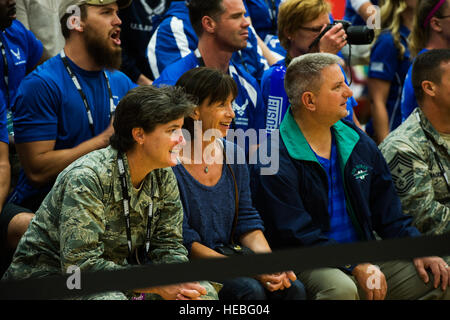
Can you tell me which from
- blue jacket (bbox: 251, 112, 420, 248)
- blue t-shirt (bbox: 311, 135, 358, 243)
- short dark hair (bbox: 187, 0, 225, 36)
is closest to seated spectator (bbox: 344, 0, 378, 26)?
short dark hair (bbox: 187, 0, 225, 36)

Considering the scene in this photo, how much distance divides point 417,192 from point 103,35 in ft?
6.09

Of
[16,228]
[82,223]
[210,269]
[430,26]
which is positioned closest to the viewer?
[210,269]

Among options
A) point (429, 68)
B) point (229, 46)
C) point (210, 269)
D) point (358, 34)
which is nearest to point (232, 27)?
point (229, 46)

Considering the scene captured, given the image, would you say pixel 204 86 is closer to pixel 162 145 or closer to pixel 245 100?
pixel 162 145

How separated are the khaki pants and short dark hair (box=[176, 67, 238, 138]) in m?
0.88

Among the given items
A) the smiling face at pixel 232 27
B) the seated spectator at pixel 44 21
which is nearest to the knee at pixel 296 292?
the smiling face at pixel 232 27

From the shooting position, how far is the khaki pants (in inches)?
122

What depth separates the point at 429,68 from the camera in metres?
3.94

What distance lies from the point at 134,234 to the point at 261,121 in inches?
59.7

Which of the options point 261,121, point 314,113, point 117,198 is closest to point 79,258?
point 117,198

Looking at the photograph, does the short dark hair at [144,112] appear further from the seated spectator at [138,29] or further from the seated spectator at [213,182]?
the seated spectator at [138,29]

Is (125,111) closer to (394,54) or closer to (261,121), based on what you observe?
(261,121)

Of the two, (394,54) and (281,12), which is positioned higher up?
(281,12)

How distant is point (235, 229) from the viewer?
3.25 meters
